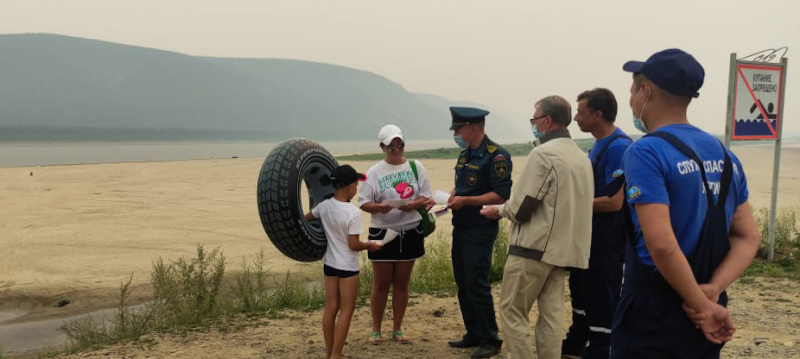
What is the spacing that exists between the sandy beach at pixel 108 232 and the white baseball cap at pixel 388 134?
6.32 feet

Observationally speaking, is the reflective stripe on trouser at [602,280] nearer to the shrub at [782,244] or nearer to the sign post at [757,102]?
the sign post at [757,102]

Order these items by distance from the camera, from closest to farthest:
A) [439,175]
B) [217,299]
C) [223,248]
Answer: [217,299] < [223,248] < [439,175]

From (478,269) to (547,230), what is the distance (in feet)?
3.60

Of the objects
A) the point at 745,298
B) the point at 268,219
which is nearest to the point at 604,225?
the point at 268,219

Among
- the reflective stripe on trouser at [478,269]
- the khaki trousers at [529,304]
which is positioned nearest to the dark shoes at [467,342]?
the reflective stripe on trouser at [478,269]

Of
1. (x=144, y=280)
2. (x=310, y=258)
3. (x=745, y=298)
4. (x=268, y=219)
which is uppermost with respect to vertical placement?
(x=268, y=219)

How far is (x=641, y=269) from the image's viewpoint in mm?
2086

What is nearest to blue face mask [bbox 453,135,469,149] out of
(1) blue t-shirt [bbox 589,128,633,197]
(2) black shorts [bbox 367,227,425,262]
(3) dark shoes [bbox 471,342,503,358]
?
(2) black shorts [bbox 367,227,425,262]

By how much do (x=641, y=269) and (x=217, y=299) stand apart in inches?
195

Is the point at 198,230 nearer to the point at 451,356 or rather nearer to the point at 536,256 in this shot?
the point at 451,356

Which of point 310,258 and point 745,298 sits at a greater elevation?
point 310,258

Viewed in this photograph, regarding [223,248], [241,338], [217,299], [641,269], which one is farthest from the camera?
[223,248]

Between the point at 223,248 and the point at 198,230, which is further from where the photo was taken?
the point at 198,230

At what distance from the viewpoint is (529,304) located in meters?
3.65
